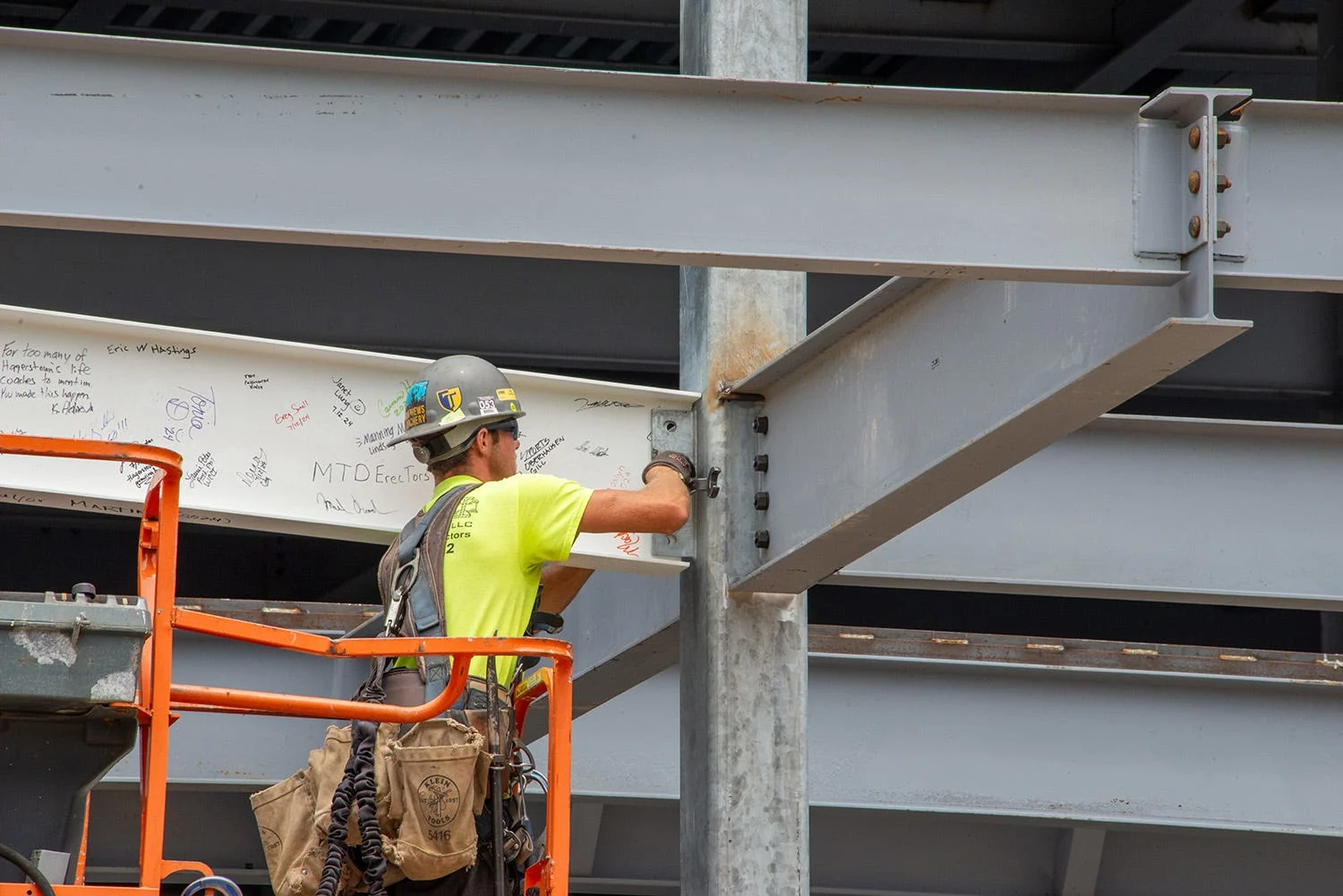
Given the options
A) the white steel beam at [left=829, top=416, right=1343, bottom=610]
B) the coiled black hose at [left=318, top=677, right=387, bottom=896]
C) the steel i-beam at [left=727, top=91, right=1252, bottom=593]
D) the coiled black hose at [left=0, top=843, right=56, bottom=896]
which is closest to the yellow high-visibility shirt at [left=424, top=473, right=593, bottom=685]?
the coiled black hose at [left=318, top=677, right=387, bottom=896]

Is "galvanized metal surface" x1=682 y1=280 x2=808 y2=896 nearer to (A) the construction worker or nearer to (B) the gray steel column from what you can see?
(B) the gray steel column

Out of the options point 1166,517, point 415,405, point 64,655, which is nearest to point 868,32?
point 1166,517

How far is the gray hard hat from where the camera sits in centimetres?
515

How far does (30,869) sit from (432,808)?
4.65 ft

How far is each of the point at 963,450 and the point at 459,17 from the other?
668 cm

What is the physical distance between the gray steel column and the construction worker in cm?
32

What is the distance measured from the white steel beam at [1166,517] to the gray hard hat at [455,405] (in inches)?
50.0

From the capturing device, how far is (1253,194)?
3793mm

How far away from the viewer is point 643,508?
504 centimetres

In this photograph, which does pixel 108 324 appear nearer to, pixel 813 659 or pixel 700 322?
pixel 700 322

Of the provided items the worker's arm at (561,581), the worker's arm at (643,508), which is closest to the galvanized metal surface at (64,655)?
the worker's arm at (643,508)

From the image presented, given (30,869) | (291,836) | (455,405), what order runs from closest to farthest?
(30,869), (291,836), (455,405)
